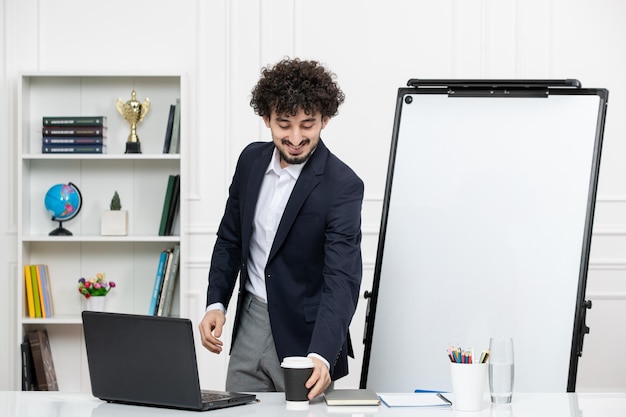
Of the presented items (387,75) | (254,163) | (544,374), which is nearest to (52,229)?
(387,75)

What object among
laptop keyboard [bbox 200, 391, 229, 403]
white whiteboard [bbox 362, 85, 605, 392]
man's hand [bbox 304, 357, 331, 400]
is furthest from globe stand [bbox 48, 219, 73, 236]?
man's hand [bbox 304, 357, 331, 400]

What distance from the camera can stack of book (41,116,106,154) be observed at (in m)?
4.17

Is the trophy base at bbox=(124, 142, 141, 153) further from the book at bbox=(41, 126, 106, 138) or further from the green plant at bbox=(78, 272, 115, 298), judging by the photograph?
the green plant at bbox=(78, 272, 115, 298)

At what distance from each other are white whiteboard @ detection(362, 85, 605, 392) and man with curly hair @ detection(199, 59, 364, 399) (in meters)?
0.58

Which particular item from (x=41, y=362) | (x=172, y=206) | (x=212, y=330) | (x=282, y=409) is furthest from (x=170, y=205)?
(x=282, y=409)

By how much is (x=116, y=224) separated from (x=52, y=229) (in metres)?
0.38

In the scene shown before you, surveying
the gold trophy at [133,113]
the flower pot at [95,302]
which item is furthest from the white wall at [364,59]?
the flower pot at [95,302]

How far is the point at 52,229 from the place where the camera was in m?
4.30

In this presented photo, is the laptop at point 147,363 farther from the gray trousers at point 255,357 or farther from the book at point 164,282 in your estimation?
the book at point 164,282

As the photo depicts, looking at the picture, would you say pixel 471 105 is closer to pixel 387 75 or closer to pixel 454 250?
pixel 454 250

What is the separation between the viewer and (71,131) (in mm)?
4180

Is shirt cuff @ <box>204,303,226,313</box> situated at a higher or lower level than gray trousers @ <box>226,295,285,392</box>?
higher

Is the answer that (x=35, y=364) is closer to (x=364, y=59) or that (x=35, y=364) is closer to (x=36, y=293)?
(x=36, y=293)

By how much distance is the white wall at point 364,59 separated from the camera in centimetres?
426
